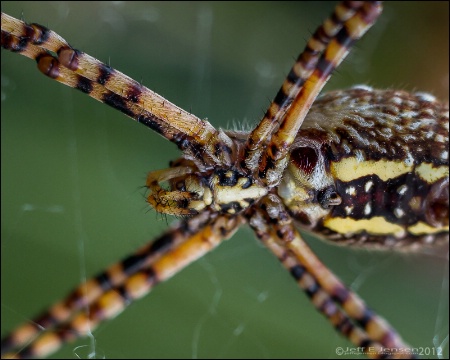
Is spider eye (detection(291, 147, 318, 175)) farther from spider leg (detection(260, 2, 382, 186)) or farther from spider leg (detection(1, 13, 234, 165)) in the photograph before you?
spider leg (detection(1, 13, 234, 165))

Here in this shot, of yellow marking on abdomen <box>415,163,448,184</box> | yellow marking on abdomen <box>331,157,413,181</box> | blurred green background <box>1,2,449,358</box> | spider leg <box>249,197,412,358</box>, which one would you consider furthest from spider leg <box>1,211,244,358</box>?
yellow marking on abdomen <box>415,163,448,184</box>

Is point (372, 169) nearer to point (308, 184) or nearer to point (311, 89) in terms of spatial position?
point (308, 184)

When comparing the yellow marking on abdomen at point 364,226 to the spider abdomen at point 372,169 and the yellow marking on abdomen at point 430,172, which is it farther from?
the yellow marking on abdomen at point 430,172

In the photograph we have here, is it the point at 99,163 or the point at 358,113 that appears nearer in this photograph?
the point at 358,113

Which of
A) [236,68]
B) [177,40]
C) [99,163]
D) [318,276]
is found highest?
[177,40]

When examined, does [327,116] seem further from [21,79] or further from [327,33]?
[21,79]

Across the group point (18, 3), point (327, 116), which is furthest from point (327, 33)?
point (18, 3)

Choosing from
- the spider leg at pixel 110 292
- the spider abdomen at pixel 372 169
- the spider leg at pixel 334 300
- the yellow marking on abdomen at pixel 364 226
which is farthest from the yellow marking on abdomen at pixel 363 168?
the spider leg at pixel 110 292
